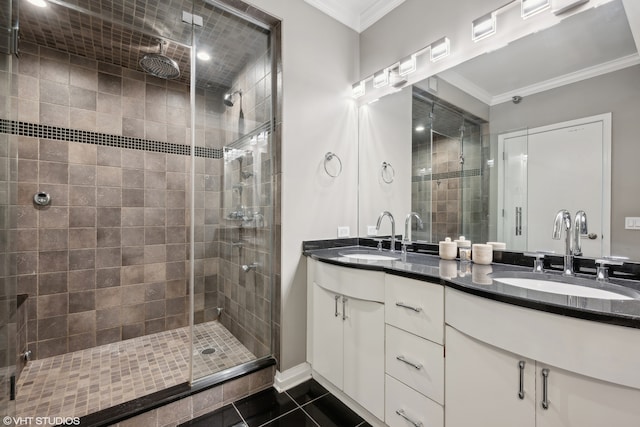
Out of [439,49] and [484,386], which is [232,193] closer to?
[439,49]

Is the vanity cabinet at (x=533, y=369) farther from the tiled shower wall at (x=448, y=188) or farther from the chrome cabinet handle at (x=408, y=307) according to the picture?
the tiled shower wall at (x=448, y=188)

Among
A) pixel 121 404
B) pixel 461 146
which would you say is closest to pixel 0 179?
pixel 121 404

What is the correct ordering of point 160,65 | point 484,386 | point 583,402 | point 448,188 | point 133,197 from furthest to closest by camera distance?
point 133,197 → point 160,65 → point 448,188 → point 484,386 → point 583,402

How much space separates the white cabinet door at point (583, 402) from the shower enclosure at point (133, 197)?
160 cm

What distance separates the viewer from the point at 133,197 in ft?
8.53

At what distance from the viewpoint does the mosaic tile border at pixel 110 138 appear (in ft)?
6.78

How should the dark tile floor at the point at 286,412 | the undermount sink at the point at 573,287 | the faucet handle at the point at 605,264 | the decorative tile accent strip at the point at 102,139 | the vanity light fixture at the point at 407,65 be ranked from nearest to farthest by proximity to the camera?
the undermount sink at the point at 573,287
the faucet handle at the point at 605,264
the dark tile floor at the point at 286,412
the vanity light fixture at the point at 407,65
the decorative tile accent strip at the point at 102,139

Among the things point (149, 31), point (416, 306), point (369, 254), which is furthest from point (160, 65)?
point (416, 306)

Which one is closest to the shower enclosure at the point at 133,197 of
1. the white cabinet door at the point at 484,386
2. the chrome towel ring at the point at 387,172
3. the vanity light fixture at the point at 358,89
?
the vanity light fixture at the point at 358,89

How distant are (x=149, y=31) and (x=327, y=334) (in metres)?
2.56

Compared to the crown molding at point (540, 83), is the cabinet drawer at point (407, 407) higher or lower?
lower

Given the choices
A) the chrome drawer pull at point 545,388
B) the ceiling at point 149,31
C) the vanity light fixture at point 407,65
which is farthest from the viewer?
the vanity light fixture at point 407,65

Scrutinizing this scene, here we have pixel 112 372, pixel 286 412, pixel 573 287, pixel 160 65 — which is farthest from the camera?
pixel 160 65

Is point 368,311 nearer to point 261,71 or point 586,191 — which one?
point 586,191
